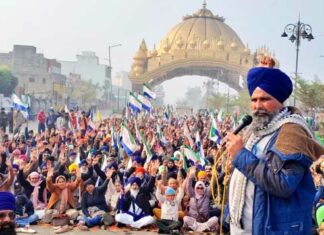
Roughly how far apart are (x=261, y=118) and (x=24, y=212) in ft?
23.6

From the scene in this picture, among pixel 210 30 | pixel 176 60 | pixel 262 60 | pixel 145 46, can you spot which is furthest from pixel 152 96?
pixel 210 30

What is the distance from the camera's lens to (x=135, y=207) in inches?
345

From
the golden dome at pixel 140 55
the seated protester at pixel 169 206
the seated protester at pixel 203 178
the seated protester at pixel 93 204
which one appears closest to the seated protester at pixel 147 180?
Result: the seated protester at pixel 169 206

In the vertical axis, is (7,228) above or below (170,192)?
above

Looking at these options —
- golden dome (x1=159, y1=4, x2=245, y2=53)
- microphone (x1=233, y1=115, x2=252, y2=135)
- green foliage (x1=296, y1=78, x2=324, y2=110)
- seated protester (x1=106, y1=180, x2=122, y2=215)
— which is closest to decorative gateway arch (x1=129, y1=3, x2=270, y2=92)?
golden dome (x1=159, y1=4, x2=245, y2=53)

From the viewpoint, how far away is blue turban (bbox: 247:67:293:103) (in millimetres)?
2322

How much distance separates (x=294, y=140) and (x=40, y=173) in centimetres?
813

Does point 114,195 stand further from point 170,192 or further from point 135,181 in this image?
point 170,192

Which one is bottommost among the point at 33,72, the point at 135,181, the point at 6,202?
the point at 135,181

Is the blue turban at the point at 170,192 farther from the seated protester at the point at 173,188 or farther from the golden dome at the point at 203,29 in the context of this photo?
the golden dome at the point at 203,29

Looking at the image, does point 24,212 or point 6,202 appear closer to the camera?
point 6,202

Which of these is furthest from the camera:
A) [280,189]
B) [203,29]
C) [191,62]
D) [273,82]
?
[203,29]

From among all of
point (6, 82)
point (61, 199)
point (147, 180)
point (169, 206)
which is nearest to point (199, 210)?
point (169, 206)

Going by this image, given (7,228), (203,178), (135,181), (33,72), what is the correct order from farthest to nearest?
(33,72), (203,178), (135,181), (7,228)
